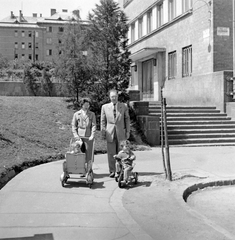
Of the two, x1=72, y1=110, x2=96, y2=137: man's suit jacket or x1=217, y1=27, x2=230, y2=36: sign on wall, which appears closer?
x1=72, y1=110, x2=96, y2=137: man's suit jacket

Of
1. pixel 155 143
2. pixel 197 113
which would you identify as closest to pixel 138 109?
pixel 155 143

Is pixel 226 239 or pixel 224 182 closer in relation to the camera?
pixel 226 239

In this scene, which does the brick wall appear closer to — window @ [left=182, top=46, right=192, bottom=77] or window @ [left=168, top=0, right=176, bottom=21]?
window @ [left=182, top=46, right=192, bottom=77]

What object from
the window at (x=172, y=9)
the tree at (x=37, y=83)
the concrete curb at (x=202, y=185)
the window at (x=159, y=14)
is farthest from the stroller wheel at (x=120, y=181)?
the tree at (x=37, y=83)

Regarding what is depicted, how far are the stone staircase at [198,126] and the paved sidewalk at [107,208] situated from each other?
5.14 meters

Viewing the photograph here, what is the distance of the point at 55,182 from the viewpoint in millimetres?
7871

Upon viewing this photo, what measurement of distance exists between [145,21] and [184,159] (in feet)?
60.6

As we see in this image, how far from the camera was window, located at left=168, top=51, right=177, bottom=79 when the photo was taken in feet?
74.8

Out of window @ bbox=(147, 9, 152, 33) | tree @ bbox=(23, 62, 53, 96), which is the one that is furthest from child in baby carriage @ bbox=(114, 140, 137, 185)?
window @ bbox=(147, 9, 152, 33)

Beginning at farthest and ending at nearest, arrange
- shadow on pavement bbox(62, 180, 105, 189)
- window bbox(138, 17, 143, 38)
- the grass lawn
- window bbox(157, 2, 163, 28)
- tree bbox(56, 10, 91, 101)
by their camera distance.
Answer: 1. window bbox(138, 17, 143, 38)
2. window bbox(157, 2, 163, 28)
3. tree bbox(56, 10, 91, 101)
4. the grass lawn
5. shadow on pavement bbox(62, 180, 105, 189)

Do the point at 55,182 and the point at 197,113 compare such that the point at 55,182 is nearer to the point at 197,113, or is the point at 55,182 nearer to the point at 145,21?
the point at 197,113

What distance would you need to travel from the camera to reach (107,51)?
14.5 meters

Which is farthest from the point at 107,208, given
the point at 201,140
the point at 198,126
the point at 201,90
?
the point at 201,90

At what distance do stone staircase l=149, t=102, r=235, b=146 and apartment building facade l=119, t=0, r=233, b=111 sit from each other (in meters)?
0.98
